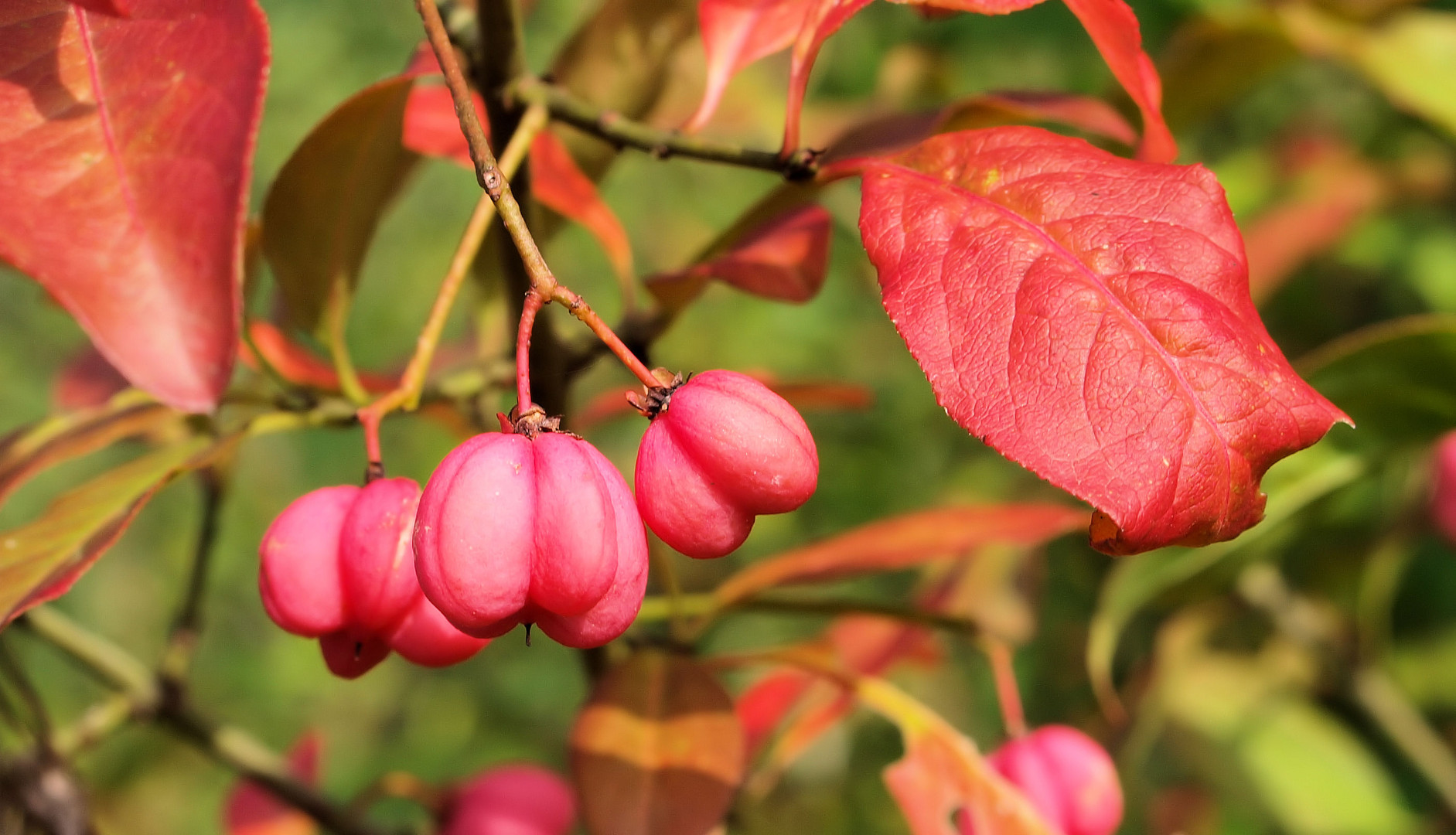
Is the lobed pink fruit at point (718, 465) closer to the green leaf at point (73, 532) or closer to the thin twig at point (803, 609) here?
the green leaf at point (73, 532)

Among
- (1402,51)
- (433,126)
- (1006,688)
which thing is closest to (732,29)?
(433,126)

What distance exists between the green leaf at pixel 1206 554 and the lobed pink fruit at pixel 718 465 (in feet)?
1.58

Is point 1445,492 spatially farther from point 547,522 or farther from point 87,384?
point 87,384

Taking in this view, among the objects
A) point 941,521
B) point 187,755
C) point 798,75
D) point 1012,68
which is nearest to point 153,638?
point 187,755

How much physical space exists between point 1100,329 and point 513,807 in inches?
26.6

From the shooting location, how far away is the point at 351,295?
2.33ft

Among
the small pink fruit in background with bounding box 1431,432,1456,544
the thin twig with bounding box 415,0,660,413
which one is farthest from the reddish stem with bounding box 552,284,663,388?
the small pink fruit in background with bounding box 1431,432,1456,544

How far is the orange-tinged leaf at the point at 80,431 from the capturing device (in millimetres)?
714

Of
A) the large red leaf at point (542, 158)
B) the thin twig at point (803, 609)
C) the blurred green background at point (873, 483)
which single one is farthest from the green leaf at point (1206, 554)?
the large red leaf at point (542, 158)

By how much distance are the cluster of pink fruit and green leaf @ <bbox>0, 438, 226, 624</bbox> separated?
0.23ft

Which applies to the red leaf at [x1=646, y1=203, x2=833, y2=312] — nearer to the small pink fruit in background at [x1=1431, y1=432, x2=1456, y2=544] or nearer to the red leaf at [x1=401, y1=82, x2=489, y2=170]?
the red leaf at [x1=401, y1=82, x2=489, y2=170]

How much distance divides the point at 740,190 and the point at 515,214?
6.69 ft

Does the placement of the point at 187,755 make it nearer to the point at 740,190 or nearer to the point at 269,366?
the point at 740,190

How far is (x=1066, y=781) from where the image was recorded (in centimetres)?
73
